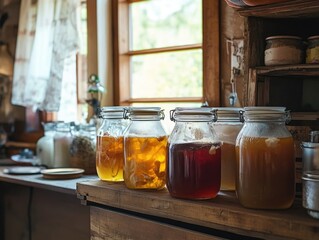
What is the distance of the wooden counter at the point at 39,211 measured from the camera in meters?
2.16

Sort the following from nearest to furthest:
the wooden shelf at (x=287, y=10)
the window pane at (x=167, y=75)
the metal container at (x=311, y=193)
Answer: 1. the metal container at (x=311, y=193)
2. the wooden shelf at (x=287, y=10)
3. the window pane at (x=167, y=75)

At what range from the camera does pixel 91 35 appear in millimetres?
2428

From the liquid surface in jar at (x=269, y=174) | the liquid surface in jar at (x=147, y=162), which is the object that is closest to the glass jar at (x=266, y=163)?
the liquid surface in jar at (x=269, y=174)

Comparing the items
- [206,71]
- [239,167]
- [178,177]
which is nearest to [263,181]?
[239,167]

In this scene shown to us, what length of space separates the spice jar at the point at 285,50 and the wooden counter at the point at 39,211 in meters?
1.00

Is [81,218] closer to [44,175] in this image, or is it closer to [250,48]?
[44,175]

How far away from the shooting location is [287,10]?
3.86 ft

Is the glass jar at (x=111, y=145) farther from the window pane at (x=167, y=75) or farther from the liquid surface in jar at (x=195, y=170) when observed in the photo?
the window pane at (x=167, y=75)

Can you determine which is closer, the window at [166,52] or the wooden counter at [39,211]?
the window at [166,52]

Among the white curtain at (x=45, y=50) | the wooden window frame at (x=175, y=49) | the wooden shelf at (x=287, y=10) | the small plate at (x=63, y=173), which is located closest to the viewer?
the wooden shelf at (x=287, y=10)

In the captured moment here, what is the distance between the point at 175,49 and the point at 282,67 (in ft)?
3.44

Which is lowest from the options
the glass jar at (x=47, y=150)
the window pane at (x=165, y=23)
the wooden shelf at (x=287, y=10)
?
the glass jar at (x=47, y=150)

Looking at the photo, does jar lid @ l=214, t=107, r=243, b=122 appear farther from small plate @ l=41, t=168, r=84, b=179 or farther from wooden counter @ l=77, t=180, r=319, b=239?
small plate @ l=41, t=168, r=84, b=179

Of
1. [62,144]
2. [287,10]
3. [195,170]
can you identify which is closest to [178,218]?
[195,170]
